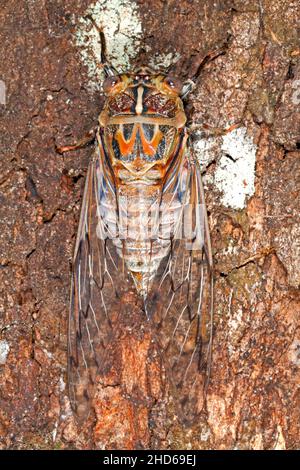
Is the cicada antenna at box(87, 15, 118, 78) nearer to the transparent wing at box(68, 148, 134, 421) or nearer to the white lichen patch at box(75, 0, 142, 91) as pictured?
the white lichen patch at box(75, 0, 142, 91)

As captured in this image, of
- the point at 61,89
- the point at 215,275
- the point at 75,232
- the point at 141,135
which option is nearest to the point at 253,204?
the point at 215,275

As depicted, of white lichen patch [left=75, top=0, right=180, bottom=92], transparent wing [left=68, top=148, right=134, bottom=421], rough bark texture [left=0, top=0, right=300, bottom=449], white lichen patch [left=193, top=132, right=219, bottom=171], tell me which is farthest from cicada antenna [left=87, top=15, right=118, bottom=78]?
white lichen patch [left=193, top=132, right=219, bottom=171]

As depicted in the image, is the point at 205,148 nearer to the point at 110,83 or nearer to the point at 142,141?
the point at 142,141

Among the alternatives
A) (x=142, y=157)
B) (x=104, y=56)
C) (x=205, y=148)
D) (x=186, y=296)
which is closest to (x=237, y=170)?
(x=205, y=148)

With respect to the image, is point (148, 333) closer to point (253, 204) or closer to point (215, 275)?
point (215, 275)

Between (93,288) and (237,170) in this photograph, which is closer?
(237,170)
